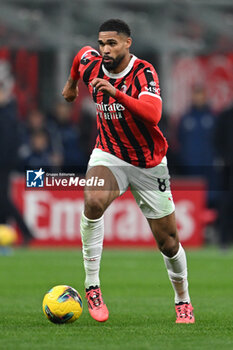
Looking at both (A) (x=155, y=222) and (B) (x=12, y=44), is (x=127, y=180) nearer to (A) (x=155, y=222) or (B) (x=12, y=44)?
(A) (x=155, y=222)

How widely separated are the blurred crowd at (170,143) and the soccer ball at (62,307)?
7.11 meters

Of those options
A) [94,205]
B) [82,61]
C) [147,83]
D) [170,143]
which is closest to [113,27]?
[147,83]

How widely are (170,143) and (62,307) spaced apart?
934 centimetres

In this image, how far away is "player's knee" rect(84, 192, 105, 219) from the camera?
6.89 meters

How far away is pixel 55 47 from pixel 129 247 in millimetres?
4243

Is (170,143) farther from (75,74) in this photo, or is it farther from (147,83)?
(147,83)

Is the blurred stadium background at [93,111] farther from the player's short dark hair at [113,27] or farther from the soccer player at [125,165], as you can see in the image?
the player's short dark hair at [113,27]

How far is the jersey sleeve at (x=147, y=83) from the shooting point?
6.95 meters

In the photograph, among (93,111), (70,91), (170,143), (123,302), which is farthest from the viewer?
(93,111)

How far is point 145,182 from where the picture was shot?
7.19 meters

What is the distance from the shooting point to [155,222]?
716 centimetres

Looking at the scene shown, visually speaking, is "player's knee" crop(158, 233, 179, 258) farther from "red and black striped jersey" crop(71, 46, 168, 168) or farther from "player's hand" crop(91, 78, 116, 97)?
"player's hand" crop(91, 78, 116, 97)

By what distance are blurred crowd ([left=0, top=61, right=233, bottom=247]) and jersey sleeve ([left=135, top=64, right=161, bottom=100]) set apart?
22.9 ft

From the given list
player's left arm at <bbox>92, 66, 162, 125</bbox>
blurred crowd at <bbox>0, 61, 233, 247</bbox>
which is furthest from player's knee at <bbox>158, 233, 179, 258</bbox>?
blurred crowd at <bbox>0, 61, 233, 247</bbox>
